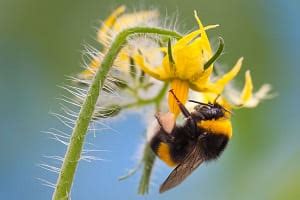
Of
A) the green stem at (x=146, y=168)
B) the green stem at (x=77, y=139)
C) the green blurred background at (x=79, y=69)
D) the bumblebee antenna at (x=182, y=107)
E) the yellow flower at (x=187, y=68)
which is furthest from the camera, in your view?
the green blurred background at (x=79, y=69)

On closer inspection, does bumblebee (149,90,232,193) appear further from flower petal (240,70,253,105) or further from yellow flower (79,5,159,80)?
yellow flower (79,5,159,80)

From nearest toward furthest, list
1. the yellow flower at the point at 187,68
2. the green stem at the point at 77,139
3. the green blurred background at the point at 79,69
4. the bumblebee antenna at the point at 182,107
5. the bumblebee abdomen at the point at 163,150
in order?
the green stem at the point at 77,139
the yellow flower at the point at 187,68
the bumblebee antenna at the point at 182,107
the bumblebee abdomen at the point at 163,150
the green blurred background at the point at 79,69

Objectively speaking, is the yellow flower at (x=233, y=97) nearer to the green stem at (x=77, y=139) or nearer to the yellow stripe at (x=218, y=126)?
the yellow stripe at (x=218, y=126)

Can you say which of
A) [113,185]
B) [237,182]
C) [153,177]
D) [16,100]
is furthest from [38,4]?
[153,177]

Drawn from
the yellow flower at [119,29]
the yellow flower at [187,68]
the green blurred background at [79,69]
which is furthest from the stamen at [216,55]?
the green blurred background at [79,69]

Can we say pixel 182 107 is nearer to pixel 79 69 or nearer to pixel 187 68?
pixel 187 68
